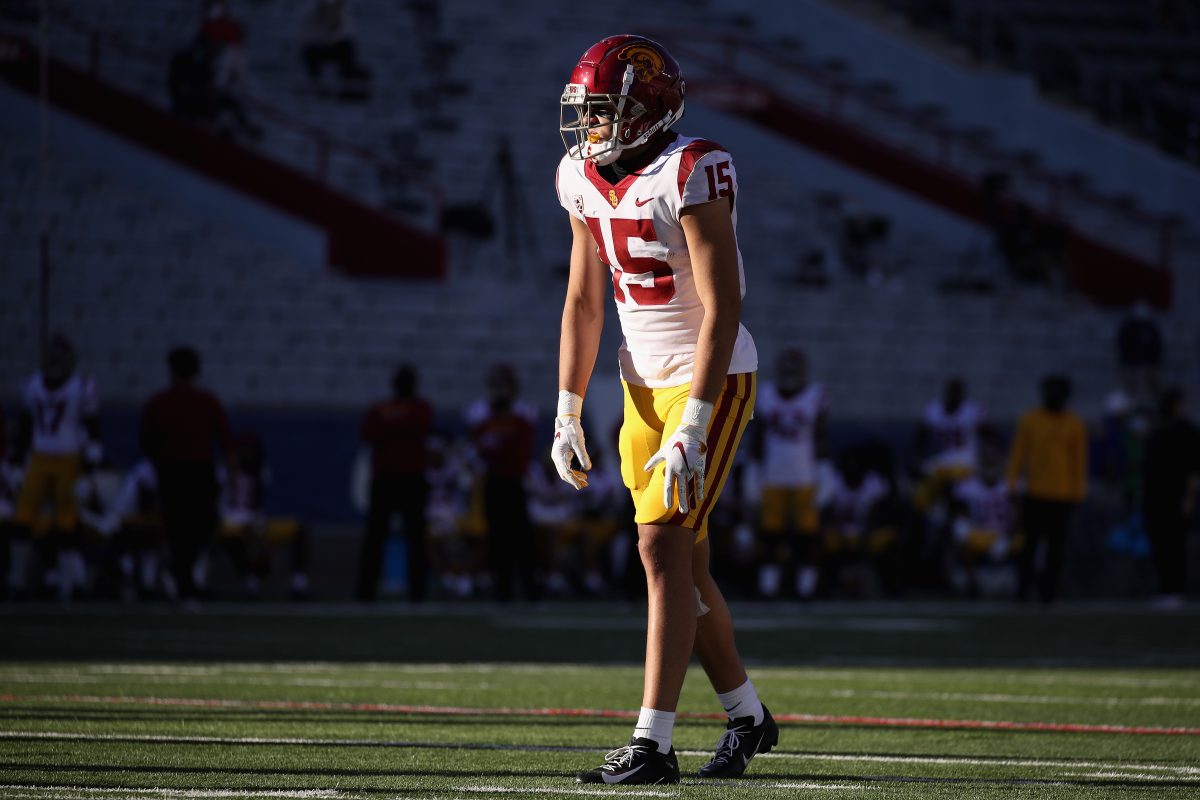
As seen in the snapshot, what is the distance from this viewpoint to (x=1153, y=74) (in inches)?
1241

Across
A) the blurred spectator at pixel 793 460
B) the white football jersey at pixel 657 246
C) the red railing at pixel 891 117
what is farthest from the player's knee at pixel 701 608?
the red railing at pixel 891 117

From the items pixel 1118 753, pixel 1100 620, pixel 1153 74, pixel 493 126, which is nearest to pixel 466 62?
pixel 493 126

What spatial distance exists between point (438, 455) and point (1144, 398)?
9.00 m

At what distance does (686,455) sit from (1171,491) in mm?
12121

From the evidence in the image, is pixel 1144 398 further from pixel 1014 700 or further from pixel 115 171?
pixel 1014 700

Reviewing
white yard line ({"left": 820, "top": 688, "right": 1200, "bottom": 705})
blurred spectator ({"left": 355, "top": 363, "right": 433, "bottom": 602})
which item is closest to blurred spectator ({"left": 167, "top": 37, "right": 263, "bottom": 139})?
blurred spectator ({"left": 355, "top": 363, "right": 433, "bottom": 602})

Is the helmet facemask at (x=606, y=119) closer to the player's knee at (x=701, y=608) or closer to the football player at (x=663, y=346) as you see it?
the football player at (x=663, y=346)

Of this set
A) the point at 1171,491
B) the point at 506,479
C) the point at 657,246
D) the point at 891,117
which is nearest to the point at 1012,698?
the point at 657,246

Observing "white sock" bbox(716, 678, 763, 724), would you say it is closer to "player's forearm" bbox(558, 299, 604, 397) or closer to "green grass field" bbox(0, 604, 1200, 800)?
"green grass field" bbox(0, 604, 1200, 800)

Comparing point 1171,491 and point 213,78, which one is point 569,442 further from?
point 213,78

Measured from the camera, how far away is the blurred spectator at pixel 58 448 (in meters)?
14.6

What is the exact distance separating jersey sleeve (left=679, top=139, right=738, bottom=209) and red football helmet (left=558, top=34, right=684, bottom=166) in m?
0.16

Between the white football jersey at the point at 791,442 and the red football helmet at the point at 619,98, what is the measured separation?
10.3 meters

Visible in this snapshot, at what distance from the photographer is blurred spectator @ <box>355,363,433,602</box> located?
15367 millimetres
